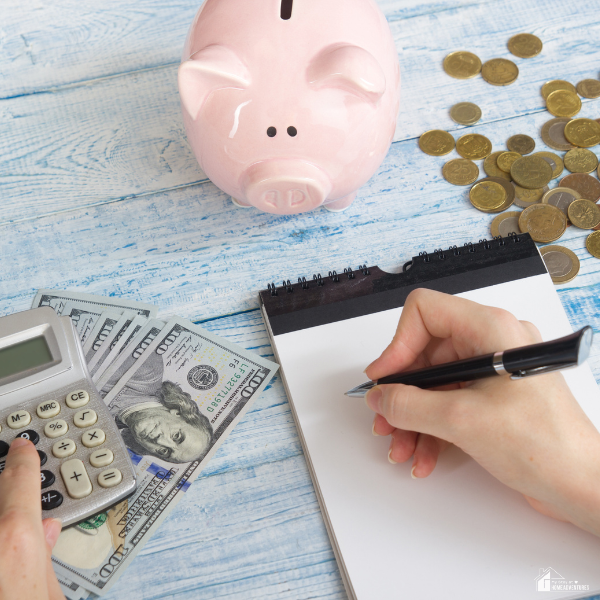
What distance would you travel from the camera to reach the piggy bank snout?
586mm

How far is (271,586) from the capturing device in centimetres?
59

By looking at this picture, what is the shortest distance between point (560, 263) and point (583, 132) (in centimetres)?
21

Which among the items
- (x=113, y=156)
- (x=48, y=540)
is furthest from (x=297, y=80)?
(x=48, y=540)

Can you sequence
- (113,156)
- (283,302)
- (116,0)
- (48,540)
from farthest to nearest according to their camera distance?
(116,0), (113,156), (283,302), (48,540)

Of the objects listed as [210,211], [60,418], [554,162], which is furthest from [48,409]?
[554,162]

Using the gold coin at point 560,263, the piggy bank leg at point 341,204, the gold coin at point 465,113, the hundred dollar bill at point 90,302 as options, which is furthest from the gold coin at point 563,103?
the hundred dollar bill at point 90,302

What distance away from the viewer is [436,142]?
83cm

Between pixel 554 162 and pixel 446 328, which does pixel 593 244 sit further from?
pixel 446 328

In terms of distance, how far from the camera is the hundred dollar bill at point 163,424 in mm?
589

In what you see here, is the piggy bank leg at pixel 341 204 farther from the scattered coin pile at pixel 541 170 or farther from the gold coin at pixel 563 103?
the gold coin at pixel 563 103

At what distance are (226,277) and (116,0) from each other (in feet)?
1.68

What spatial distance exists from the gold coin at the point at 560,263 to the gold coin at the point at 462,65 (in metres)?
0.30

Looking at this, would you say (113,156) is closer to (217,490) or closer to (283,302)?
(283,302)

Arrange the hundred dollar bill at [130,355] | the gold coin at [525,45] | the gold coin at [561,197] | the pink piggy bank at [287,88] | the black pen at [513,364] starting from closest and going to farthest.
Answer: the black pen at [513,364] → the pink piggy bank at [287,88] → the hundred dollar bill at [130,355] → the gold coin at [561,197] → the gold coin at [525,45]
